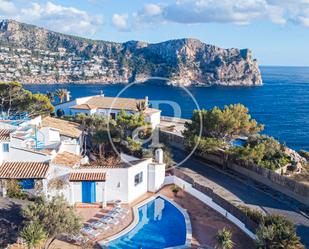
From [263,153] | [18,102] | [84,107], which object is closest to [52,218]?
[263,153]

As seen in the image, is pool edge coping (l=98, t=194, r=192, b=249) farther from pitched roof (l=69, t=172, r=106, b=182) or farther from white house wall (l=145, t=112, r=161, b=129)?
white house wall (l=145, t=112, r=161, b=129)

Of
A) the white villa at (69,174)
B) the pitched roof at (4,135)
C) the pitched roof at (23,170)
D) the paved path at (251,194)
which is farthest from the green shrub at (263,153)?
the pitched roof at (4,135)

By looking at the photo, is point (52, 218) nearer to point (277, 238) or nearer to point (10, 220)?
point (10, 220)

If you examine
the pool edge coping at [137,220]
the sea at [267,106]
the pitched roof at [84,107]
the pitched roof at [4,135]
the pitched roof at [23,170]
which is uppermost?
the pitched roof at [4,135]

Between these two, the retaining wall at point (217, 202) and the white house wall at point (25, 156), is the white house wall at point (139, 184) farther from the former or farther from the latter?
the white house wall at point (25, 156)

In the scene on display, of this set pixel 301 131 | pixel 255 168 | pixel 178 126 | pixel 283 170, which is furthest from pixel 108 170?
pixel 301 131

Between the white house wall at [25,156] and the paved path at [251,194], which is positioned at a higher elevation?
the white house wall at [25,156]

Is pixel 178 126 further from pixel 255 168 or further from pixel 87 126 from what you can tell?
pixel 255 168
